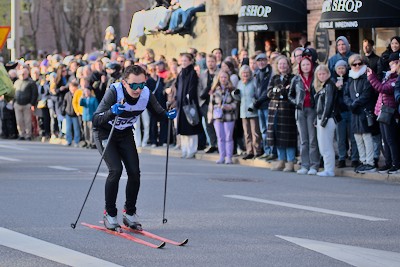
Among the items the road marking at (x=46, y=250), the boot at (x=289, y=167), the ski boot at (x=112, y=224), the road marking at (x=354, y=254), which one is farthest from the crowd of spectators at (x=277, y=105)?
the road marking at (x=46, y=250)

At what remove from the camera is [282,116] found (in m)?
21.6

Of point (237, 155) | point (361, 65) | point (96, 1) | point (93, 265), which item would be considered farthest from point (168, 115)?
point (96, 1)

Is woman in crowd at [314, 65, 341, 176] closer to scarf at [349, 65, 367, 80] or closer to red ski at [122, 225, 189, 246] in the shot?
A: scarf at [349, 65, 367, 80]

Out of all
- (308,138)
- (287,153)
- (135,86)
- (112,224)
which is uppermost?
(135,86)

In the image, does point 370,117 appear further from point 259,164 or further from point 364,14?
point 364,14

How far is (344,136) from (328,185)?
252 centimetres

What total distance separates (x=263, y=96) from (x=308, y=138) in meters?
1.78

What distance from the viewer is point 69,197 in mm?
16578

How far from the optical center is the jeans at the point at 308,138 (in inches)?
824

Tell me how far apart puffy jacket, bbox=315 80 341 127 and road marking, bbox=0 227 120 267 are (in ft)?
27.8

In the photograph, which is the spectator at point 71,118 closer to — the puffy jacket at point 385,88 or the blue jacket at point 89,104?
the blue jacket at point 89,104

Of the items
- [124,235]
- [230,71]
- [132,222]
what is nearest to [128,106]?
[132,222]

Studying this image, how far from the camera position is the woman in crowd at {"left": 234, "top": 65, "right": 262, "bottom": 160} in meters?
23.1

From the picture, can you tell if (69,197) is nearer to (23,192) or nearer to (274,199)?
(23,192)
